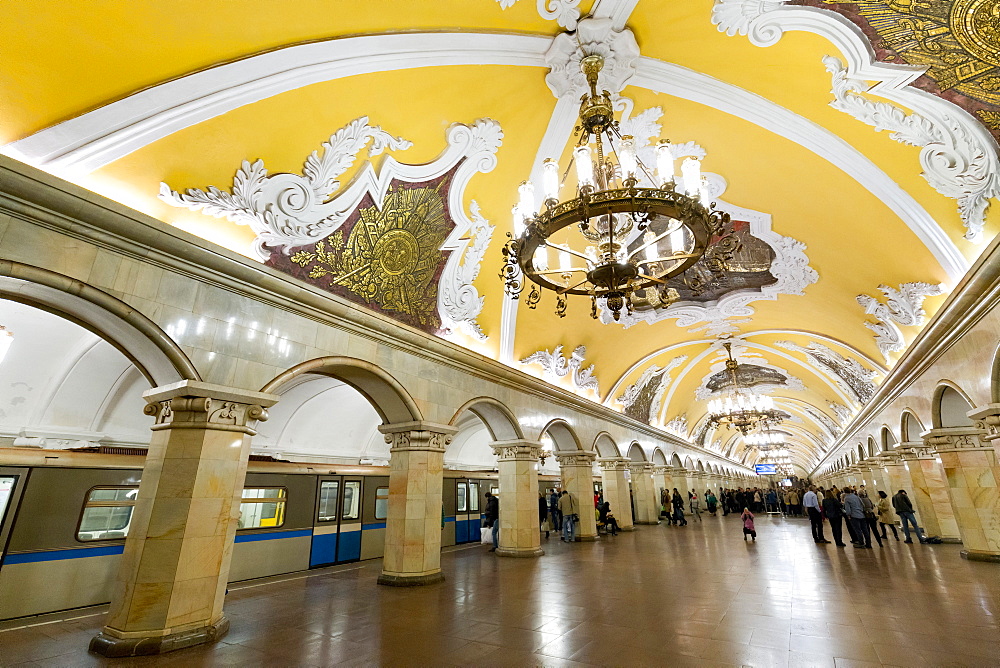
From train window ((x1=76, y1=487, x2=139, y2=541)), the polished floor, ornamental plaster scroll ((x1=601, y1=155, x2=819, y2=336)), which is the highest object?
ornamental plaster scroll ((x1=601, y1=155, x2=819, y2=336))

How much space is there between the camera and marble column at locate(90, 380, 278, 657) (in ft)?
12.5

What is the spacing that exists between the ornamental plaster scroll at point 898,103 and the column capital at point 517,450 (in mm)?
6921

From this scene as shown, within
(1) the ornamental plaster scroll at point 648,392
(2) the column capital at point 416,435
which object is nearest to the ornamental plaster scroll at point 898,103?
(2) the column capital at point 416,435

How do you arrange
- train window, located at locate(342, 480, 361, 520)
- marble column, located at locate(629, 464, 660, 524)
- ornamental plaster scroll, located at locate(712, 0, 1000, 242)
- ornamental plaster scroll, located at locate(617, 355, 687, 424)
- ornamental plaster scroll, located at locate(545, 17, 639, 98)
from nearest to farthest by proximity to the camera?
ornamental plaster scroll, located at locate(712, 0, 1000, 242), ornamental plaster scroll, located at locate(545, 17, 639, 98), train window, located at locate(342, 480, 361, 520), ornamental plaster scroll, located at locate(617, 355, 687, 424), marble column, located at locate(629, 464, 660, 524)

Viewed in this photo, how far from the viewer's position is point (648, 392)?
627 inches

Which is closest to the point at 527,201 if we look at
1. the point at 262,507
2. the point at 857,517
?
the point at 262,507

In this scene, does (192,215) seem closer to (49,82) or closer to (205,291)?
(205,291)

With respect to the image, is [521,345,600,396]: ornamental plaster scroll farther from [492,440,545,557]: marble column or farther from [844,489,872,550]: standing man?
[844,489,872,550]: standing man

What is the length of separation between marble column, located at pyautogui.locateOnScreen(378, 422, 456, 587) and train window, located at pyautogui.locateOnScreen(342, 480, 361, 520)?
2.86m

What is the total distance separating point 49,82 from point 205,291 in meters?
1.92

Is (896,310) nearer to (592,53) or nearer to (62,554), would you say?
(592,53)

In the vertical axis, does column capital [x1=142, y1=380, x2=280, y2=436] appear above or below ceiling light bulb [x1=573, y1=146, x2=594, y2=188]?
below

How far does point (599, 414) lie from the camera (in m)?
12.7

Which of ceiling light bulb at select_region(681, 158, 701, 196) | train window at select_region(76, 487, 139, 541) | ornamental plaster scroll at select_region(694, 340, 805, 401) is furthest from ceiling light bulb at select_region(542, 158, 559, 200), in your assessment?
ornamental plaster scroll at select_region(694, 340, 805, 401)
